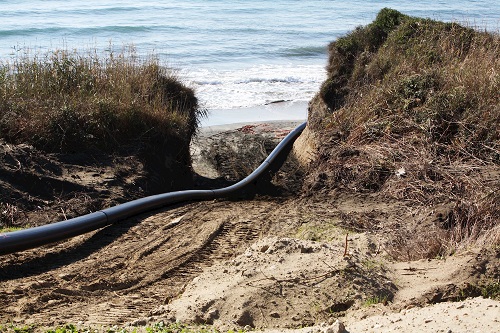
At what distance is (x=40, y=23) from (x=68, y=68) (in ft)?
76.4

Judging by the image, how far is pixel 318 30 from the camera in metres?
38.0

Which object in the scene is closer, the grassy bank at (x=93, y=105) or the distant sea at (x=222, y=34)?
the grassy bank at (x=93, y=105)

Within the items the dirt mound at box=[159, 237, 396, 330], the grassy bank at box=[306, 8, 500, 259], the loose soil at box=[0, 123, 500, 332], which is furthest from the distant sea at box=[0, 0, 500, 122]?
the dirt mound at box=[159, 237, 396, 330]

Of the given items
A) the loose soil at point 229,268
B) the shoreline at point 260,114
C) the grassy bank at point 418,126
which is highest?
the grassy bank at point 418,126

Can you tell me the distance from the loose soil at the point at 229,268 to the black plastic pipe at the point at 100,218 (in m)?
0.14

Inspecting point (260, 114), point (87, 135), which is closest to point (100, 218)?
point (87, 135)

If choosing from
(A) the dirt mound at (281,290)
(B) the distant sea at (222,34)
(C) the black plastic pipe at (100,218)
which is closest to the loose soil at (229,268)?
(A) the dirt mound at (281,290)

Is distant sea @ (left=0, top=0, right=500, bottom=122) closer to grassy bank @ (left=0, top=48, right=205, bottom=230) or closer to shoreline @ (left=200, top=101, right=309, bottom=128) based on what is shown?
shoreline @ (left=200, top=101, right=309, bottom=128)

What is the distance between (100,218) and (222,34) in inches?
1072

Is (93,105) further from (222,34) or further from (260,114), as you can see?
(222,34)

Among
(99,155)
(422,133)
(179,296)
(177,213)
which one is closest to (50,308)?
(179,296)

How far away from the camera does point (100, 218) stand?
8711mm

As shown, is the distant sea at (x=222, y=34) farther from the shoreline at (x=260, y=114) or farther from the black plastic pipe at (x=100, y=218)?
the black plastic pipe at (x=100, y=218)

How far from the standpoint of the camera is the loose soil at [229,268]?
5875mm
